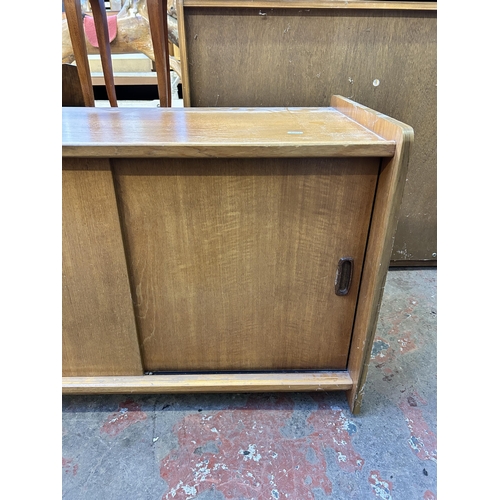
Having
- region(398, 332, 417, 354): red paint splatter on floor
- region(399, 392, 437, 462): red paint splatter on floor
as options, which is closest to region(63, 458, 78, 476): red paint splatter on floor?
region(399, 392, 437, 462): red paint splatter on floor

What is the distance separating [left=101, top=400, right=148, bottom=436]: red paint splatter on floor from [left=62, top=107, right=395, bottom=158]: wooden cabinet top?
0.59 m

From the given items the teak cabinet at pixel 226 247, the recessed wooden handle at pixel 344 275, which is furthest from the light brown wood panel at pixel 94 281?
the recessed wooden handle at pixel 344 275

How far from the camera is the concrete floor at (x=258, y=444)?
69 centimetres

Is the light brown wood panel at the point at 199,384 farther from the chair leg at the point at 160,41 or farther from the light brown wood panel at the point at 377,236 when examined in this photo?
the chair leg at the point at 160,41

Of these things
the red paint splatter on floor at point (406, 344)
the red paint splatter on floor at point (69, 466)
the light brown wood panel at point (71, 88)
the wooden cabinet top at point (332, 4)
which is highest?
the wooden cabinet top at point (332, 4)

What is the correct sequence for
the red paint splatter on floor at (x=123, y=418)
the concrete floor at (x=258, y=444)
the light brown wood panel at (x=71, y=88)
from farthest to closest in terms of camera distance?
the light brown wood panel at (x=71, y=88), the red paint splatter on floor at (x=123, y=418), the concrete floor at (x=258, y=444)

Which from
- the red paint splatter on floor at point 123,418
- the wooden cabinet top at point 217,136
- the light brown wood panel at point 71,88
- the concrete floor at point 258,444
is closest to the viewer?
the wooden cabinet top at point 217,136

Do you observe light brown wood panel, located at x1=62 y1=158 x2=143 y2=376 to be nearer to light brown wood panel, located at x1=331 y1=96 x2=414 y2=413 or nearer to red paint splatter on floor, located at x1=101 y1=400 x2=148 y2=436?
red paint splatter on floor, located at x1=101 y1=400 x2=148 y2=436

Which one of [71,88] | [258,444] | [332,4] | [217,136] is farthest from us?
[71,88]

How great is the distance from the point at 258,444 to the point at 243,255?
0.40 meters

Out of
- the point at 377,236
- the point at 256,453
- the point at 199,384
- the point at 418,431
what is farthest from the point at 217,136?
the point at 418,431

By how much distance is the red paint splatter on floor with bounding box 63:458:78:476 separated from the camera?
715 mm

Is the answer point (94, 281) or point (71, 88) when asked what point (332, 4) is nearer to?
point (71, 88)

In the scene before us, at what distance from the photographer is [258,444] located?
Answer: 77 cm
